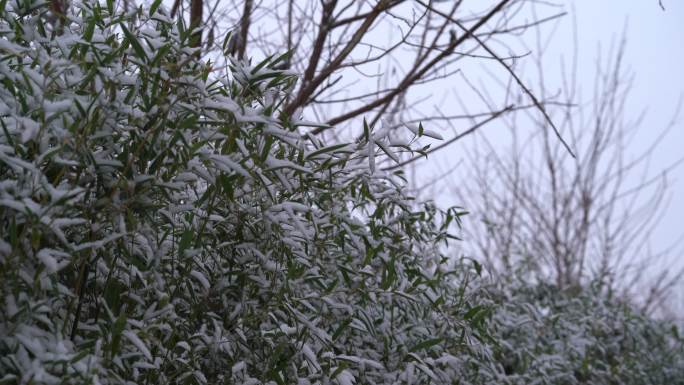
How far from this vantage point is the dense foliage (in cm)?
144

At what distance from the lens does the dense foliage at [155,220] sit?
4.71 feet

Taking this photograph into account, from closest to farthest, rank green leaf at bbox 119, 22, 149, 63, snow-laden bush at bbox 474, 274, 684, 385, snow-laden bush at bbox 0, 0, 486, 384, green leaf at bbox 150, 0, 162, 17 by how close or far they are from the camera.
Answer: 1. snow-laden bush at bbox 0, 0, 486, 384
2. green leaf at bbox 119, 22, 149, 63
3. green leaf at bbox 150, 0, 162, 17
4. snow-laden bush at bbox 474, 274, 684, 385

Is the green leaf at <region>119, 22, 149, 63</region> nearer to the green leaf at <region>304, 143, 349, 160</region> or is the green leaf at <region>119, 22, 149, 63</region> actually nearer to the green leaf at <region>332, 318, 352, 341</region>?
the green leaf at <region>304, 143, 349, 160</region>

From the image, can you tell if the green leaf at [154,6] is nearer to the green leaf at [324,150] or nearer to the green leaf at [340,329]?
the green leaf at [324,150]

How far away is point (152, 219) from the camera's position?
5.65 ft

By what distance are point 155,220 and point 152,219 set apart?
10cm

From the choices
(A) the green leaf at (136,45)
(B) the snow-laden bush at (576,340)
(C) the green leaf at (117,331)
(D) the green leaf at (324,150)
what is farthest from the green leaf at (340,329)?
(B) the snow-laden bush at (576,340)

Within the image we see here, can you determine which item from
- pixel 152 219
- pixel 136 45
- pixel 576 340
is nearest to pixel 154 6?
pixel 136 45

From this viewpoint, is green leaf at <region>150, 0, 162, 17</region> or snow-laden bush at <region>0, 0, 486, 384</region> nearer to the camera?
snow-laden bush at <region>0, 0, 486, 384</region>

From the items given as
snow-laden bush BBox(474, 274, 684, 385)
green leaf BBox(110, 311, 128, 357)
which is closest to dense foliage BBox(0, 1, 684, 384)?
green leaf BBox(110, 311, 128, 357)

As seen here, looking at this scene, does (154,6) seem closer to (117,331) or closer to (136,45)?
(136,45)

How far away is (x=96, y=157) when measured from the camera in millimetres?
1543

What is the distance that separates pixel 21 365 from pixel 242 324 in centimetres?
66

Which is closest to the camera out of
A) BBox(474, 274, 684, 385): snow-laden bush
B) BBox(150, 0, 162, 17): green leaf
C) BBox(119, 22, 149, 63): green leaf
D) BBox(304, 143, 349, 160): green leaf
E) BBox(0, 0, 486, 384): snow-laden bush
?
BBox(0, 0, 486, 384): snow-laden bush
